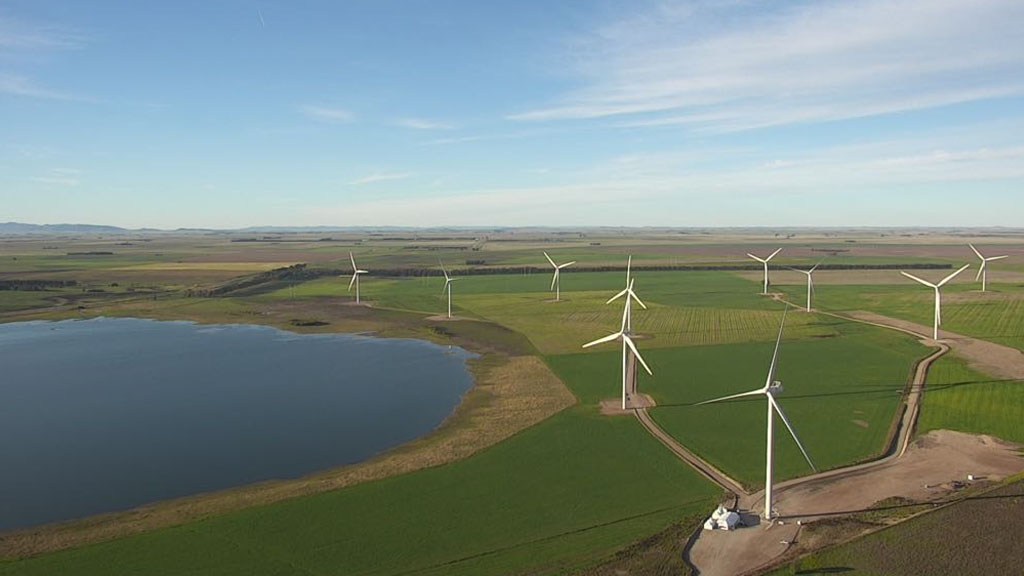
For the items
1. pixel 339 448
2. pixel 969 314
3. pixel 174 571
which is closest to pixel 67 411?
pixel 339 448

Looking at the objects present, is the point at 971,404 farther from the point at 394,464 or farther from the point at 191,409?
the point at 191,409

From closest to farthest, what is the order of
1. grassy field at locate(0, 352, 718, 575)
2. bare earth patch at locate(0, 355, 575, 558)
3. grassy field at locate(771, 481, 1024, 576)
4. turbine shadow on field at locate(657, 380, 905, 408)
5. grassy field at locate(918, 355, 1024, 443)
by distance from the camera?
grassy field at locate(771, 481, 1024, 576) < grassy field at locate(0, 352, 718, 575) < bare earth patch at locate(0, 355, 575, 558) < grassy field at locate(918, 355, 1024, 443) < turbine shadow on field at locate(657, 380, 905, 408)

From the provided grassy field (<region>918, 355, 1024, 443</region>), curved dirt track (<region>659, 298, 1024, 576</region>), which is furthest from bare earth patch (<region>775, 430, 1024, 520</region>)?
grassy field (<region>918, 355, 1024, 443</region>)

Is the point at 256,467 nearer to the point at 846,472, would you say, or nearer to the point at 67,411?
the point at 67,411

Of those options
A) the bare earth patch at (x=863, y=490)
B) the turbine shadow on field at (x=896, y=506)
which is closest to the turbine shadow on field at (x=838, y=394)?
the bare earth patch at (x=863, y=490)

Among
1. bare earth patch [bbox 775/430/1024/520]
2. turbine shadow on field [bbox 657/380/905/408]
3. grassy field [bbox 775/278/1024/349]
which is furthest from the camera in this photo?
grassy field [bbox 775/278/1024/349]

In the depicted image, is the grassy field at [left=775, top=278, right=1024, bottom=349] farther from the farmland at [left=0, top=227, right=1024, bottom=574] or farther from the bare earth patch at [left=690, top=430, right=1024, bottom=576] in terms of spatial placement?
the bare earth patch at [left=690, top=430, right=1024, bottom=576]

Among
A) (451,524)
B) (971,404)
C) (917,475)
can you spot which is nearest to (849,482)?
(917,475)
